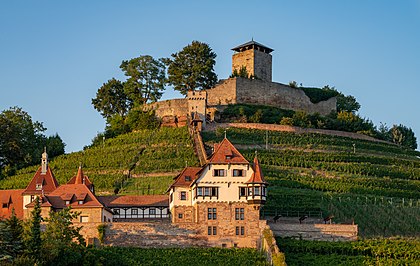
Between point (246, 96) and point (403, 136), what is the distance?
19.4 metres

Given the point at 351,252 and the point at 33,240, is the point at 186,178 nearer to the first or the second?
the point at 351,252

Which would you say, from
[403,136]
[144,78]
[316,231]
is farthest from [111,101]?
[316,231]

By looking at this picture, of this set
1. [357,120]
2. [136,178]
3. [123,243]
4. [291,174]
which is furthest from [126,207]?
[357,120]

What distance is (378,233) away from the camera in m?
76.5

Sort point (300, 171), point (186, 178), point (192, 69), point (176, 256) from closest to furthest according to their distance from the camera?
point (176, 256)
point (186, 178)
point (300, 171)
point (192, 69)

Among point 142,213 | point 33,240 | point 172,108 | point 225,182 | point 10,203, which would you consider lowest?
point 33,240

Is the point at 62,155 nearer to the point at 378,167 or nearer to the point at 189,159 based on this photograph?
the point at 189,159

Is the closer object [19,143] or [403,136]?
[19,143]

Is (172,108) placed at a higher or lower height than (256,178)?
higher

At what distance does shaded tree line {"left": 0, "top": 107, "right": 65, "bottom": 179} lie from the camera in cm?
9725

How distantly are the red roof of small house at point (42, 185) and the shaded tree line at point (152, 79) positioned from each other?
2944 cm

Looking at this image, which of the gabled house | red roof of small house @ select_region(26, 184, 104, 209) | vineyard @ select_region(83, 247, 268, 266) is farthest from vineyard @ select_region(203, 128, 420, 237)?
red roof of small house @ select_region(26, 184, 104, 209)

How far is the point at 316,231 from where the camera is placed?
7019cm

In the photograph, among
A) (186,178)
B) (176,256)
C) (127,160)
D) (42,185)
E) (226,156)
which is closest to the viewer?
(176,256)
